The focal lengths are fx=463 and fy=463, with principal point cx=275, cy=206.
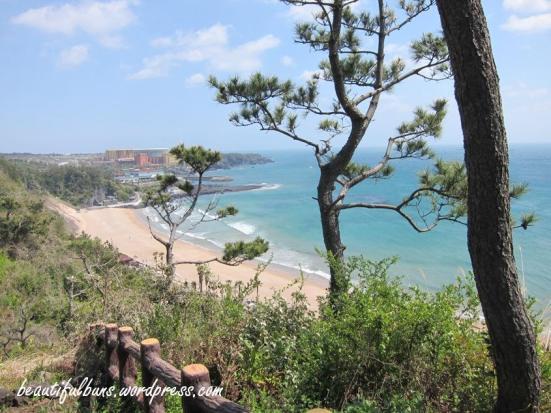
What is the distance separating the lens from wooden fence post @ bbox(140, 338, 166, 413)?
2445 mm

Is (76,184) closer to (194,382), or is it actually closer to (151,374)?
(151,374)

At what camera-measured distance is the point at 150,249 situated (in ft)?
83.9

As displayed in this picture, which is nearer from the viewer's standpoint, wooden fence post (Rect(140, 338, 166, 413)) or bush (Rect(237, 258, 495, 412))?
bush (Rect(237, 258, 495, 412))

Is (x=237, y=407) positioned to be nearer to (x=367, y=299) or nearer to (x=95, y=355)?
(x=367, y=299)

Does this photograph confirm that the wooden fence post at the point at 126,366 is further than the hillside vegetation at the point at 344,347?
Yes

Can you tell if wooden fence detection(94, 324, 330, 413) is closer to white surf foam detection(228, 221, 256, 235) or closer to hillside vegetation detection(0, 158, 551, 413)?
hillside vegetation detection(0, 158, 551, 413)

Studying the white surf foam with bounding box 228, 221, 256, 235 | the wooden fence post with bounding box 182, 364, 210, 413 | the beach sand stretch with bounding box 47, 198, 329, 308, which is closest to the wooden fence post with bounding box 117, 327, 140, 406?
the wooden fence post with bounding box 182, 364, 210, 413

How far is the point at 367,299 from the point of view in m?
1.99

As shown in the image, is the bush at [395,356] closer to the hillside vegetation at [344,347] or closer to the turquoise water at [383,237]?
the hillside vegetation at [344,347]

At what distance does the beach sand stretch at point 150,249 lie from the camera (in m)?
16.3

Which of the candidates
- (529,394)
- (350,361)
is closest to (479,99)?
(529,394)

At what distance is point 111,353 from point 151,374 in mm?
820

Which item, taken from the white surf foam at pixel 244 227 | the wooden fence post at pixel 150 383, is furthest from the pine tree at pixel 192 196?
the white surf foam at pixel 244 227

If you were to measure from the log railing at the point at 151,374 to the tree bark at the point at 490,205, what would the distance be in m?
0.98
